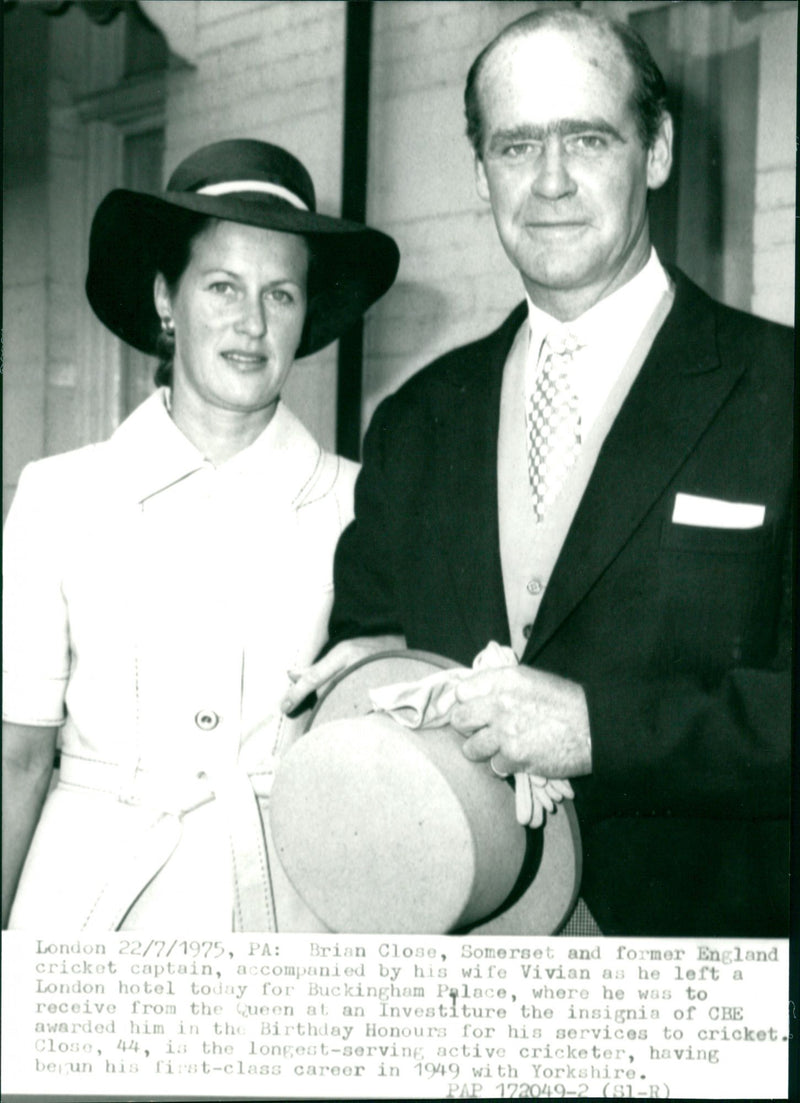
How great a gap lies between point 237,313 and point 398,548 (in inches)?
12.8

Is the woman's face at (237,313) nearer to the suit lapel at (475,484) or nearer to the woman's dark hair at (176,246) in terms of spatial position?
the woman's dark hair at (176,246)

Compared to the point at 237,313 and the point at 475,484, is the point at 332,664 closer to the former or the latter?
the point at 475,484

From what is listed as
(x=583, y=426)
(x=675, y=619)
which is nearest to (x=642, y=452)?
(x=583, y=426)

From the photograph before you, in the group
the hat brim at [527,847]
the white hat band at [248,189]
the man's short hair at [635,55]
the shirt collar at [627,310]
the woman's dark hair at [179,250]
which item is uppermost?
the man's short hair at [635,55]

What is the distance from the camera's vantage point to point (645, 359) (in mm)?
1283

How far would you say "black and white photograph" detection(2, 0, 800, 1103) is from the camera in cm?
126

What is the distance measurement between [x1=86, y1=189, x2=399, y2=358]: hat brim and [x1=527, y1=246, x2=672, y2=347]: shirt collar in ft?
0.86

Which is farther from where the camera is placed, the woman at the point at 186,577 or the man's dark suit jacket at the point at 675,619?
the woman at the point at 186,577

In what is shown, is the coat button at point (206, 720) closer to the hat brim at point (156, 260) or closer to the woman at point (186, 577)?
the woman at point (186, 577)

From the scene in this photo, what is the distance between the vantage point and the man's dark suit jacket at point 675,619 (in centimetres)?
125

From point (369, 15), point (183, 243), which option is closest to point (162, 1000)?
point (183, 243)

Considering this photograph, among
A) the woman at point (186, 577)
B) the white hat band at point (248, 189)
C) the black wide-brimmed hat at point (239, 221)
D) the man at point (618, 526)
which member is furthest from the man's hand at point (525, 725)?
the white hat band at point (248, 189)

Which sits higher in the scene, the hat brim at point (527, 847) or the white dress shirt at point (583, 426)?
the white dress shirt at point (583, 426)

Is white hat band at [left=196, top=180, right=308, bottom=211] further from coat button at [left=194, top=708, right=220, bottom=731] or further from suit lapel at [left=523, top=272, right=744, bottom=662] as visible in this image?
coat button at [left=194, top=708, right=220, bottom=731]
